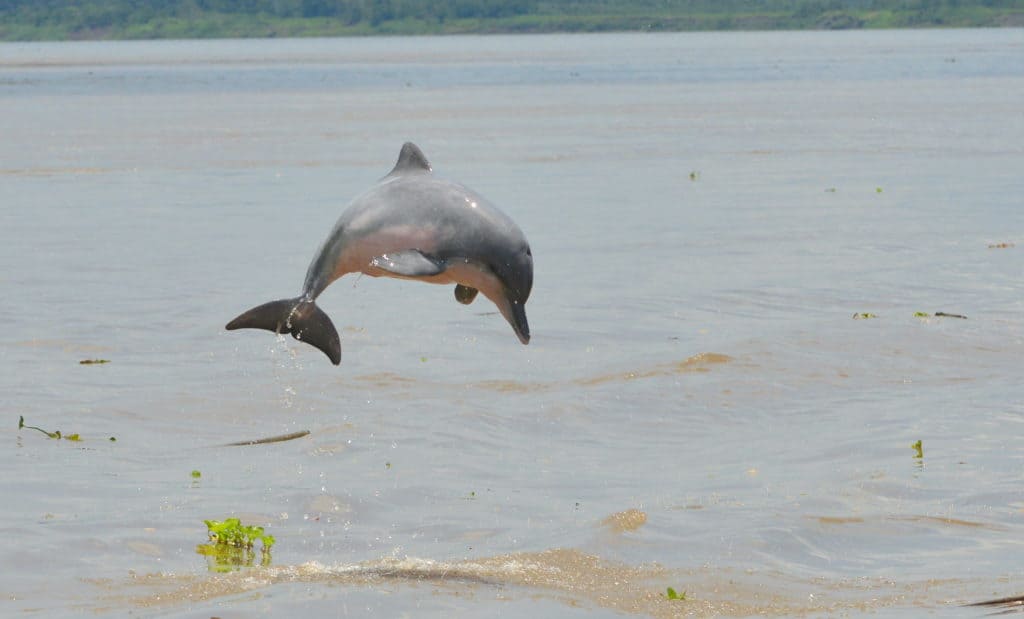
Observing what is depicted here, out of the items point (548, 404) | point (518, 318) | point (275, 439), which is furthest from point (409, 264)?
point (548, 404)

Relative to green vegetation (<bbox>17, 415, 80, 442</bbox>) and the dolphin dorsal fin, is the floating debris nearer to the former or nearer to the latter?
green vegetation (<bbox>17, 415, 80, 442</bbox>)

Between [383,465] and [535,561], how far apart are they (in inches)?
105

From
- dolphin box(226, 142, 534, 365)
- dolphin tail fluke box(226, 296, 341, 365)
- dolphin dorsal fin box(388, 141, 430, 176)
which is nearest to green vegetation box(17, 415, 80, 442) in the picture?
dolphin tail fluke box(226, 296, 341, 365)

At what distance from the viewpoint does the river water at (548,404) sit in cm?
1014

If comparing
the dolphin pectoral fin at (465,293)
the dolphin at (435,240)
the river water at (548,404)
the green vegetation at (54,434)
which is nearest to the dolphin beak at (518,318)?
the dolphin at (435,240)

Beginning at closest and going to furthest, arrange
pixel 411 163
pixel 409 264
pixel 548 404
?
pixel 409 264 → pixel 411 163 → pixel 548 404

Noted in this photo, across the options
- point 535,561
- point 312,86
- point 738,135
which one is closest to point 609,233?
point 535,561

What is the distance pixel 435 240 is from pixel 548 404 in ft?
21.3

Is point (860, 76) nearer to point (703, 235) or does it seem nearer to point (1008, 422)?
point (703, 235)

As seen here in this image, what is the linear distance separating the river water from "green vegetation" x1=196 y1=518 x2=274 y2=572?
64mm

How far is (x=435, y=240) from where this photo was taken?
8422 millimetres

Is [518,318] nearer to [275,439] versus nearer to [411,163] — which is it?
[411,163]

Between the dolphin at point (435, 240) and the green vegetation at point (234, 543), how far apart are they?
2.10m

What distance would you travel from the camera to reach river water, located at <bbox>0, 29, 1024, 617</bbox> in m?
10.1
